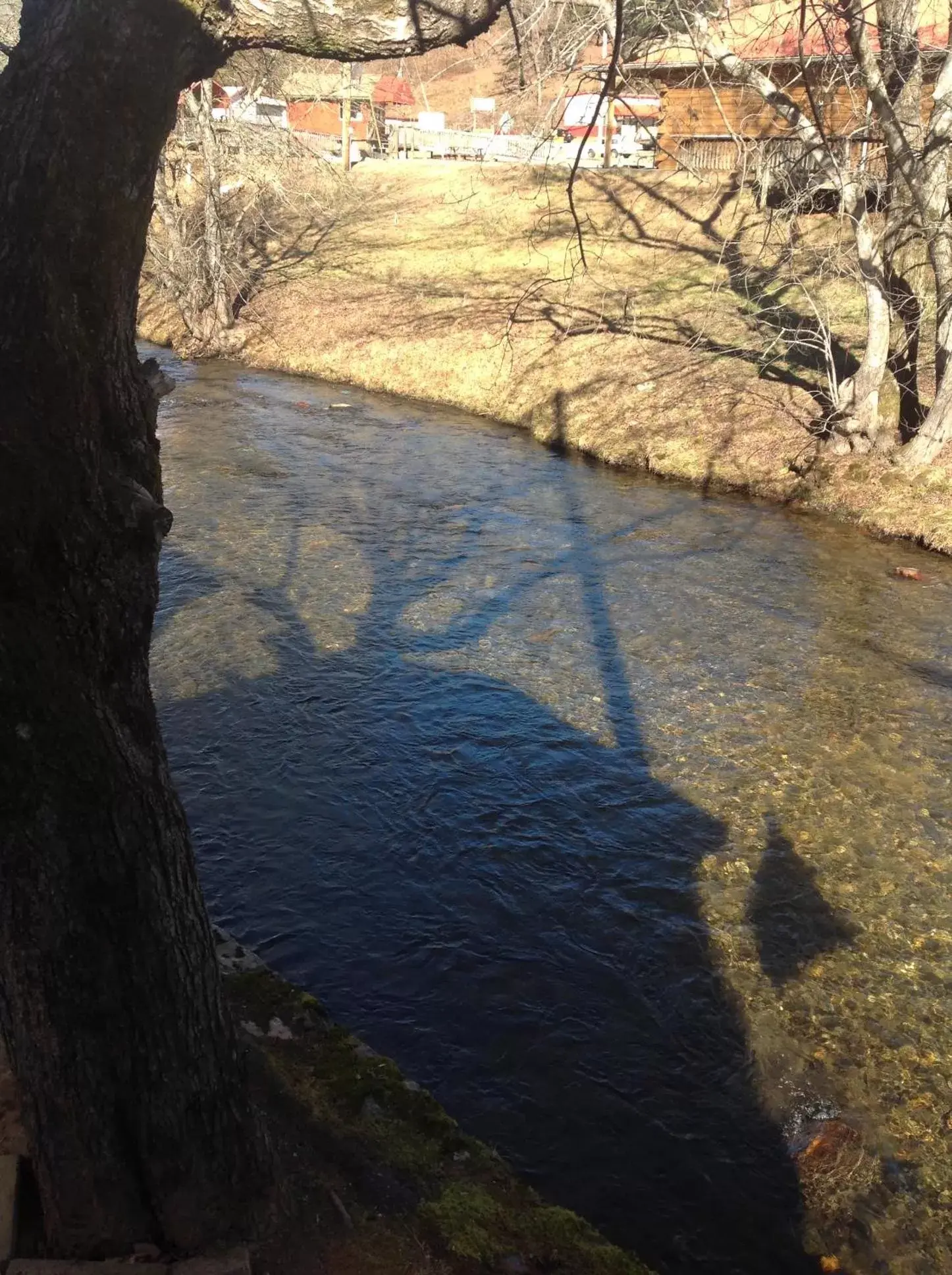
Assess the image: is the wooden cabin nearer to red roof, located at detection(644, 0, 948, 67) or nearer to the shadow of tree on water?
red roof, located at detection(644, 0, 948, 67)

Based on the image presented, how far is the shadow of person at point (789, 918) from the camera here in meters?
6.84

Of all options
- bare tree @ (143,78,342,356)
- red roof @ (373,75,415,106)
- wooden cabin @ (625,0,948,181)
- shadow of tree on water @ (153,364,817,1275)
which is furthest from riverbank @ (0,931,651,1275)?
red roof @ (373,75,415,106)

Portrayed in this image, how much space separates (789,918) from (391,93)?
65230 millimetres

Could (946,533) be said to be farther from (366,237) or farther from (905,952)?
(366,237)

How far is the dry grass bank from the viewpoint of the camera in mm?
17688

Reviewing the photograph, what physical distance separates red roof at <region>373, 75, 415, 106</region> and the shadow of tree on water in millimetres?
57505

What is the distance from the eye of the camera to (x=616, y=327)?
2408 centimetres

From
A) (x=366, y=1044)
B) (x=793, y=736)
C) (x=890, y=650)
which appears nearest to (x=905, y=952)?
(x=793, y=736)

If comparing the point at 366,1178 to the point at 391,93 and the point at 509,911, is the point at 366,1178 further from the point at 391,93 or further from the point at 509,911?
the point at 391,93

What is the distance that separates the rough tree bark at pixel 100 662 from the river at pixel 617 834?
2390 millimetres

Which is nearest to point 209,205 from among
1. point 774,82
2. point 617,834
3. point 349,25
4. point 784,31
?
point 774,82

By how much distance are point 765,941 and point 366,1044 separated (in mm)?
2832

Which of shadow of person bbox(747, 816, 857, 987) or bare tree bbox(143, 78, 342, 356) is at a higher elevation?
bare tree bbox(143, 78, 342, 356)

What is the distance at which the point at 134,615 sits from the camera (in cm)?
342
